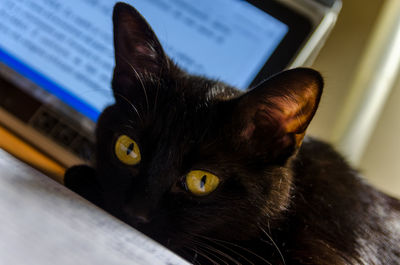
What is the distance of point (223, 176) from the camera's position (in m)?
0.52

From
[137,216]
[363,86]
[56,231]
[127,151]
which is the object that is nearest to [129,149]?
[127,151]

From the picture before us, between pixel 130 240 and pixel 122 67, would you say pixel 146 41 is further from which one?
pixel 130 240

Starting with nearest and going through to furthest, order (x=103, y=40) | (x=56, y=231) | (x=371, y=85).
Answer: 1. (x=56, y=231)
2. (x=103, y=40)
3. (x=371, y=85)

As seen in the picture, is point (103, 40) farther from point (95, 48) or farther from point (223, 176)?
point (223, 176)

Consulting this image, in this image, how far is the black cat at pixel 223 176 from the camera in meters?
0.52

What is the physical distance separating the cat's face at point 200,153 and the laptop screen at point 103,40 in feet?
0.52

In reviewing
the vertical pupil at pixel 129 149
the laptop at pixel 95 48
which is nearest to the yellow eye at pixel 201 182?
the vertical pupil at pixel 129 149

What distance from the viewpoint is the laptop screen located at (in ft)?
2.33

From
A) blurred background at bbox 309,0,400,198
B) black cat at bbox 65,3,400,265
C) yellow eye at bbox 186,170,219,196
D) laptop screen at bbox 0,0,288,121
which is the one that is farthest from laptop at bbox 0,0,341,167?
blurred background at bbox 309,0,400,198

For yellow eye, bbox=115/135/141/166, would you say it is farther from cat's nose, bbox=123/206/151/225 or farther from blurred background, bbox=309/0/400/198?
blurred background, bbox=309/0/400/198

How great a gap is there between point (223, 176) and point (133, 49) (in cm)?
25

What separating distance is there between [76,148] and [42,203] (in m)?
0.43

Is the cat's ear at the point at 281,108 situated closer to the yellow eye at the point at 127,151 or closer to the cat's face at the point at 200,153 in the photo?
the cat's face at the point at 200,153

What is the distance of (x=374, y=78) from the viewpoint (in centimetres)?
111
